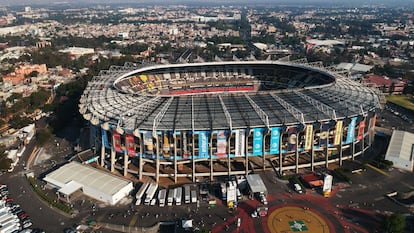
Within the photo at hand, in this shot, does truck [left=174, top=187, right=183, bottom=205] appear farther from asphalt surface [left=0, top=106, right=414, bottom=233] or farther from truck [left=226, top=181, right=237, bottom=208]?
truck [left=226, top=181, right=237, bottom=208]

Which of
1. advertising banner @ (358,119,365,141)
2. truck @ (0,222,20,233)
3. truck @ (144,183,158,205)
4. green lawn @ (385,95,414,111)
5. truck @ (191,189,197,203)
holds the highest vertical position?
advertising banner @ (358,119,365,141)

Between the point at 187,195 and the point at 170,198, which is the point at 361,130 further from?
the point at 170,198

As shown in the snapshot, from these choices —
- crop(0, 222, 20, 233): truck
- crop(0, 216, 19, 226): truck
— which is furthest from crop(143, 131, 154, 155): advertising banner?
crop(0, 222, 20, 233): truck

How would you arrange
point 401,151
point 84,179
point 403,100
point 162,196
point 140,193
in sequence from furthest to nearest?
point 403,100 → point 401,151 → point 84,179 → point 140,193 → point 162,196

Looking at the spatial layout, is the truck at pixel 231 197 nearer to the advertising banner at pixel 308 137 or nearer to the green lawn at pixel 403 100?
the advertising banner at pixel 308 137

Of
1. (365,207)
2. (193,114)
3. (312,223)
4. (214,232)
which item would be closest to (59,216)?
(214,232)

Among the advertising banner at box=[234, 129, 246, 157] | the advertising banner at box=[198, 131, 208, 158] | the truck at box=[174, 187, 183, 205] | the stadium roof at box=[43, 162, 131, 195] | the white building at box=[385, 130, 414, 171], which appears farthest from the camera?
the white building at box=[385, 130, 414, 171]

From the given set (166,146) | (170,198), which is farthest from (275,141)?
(170,198)
